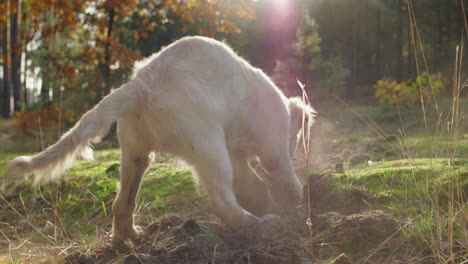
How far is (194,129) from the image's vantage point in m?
3.31

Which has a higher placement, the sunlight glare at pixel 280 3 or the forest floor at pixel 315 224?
the sunlight glare at pixel 280 3

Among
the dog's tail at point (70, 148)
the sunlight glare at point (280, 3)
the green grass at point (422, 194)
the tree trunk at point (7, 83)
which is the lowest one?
the green grass at point (422, 194)

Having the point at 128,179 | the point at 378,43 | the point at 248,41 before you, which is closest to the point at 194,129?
the point at 128,179

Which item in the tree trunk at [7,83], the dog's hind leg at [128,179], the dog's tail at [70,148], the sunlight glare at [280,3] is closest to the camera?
the dog's tail at [70,148]

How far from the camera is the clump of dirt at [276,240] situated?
2.66 m

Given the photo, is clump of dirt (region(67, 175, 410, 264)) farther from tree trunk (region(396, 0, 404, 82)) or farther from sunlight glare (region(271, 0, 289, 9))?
tree trunk (region(396, 0, 404, 82))

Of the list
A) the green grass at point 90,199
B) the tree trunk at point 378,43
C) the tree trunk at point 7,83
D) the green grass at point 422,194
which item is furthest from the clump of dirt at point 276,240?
the tree trunk at point 378,43

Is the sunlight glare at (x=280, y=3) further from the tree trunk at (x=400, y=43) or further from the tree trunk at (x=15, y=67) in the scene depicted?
the tree trunk at (x=15, y=67)

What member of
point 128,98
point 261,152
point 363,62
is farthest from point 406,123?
point 363,62

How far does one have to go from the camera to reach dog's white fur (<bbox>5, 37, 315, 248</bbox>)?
3055 millimetres

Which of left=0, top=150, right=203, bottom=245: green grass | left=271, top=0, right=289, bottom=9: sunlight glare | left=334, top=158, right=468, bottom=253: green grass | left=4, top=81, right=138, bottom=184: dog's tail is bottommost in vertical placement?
left=0, top=150, right=203, bottom=245: green grass

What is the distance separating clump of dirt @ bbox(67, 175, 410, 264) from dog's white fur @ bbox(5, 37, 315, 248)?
25 cm

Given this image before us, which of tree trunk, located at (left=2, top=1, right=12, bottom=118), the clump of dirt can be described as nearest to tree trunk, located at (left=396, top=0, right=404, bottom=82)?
→ tree trunk, located at (left=2, top=1, right=12, bottom=118)

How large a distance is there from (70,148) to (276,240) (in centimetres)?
158
